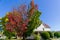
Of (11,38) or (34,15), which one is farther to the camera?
(11,38)

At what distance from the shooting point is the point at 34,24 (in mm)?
27938

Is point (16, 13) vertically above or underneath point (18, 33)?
above

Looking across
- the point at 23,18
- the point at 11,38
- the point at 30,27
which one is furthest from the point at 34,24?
the point at 11,38

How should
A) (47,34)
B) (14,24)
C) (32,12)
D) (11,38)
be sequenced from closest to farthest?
(14,24)
(32,12)
(11,38)
(47,34)

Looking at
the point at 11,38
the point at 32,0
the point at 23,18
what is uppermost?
the point at 32,0

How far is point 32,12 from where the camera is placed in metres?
26.5

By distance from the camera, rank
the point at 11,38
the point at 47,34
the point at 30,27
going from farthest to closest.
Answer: the point at 47,34 < the point at 11,38 < the point at 30,27

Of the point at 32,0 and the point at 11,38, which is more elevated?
the point at 32,0

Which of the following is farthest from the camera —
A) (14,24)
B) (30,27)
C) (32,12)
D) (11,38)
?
(11,38)

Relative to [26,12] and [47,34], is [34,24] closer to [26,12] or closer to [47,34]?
[26,12]

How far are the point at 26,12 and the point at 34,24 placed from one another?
3086 mm

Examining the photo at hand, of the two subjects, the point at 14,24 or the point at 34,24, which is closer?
the point at 14,24

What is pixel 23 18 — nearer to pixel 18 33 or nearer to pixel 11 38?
pixel 18 33

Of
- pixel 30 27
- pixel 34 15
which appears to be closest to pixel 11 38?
pixel 30 27
